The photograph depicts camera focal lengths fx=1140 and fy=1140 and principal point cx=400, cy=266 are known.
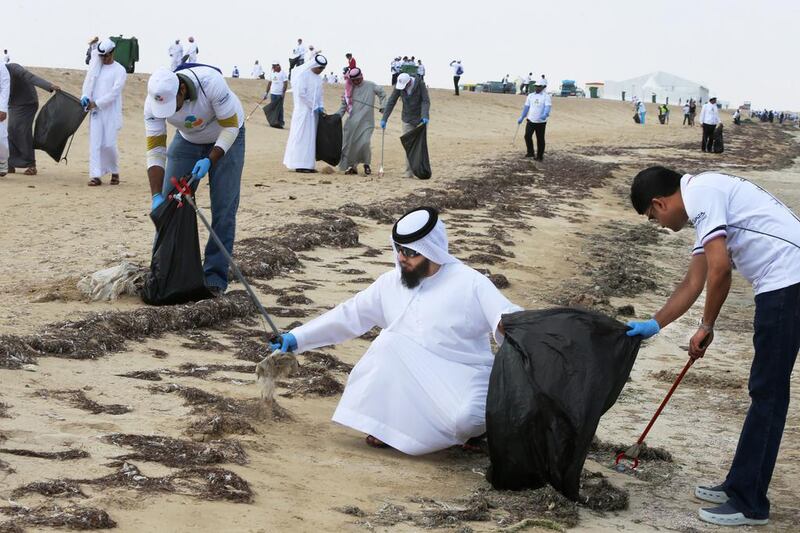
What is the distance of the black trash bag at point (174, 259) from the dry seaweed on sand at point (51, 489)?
3255 millimetres

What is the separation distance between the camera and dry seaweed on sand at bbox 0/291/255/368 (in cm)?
575

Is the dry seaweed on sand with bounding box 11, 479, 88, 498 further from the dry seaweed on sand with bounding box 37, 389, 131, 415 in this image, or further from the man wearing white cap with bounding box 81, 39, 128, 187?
the man wearing white cap with bounding box 81, 39, 128, 187

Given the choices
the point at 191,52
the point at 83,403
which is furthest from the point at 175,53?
the point at 83,403

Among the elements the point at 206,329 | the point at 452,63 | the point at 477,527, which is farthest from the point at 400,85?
the point at 452,63

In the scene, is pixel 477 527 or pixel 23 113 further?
pixel 23 113

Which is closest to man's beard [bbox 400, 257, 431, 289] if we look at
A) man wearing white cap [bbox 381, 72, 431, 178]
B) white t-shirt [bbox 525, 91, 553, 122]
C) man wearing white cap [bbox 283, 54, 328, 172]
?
man wearing white cap [bbox 283, 54, 328, 172]

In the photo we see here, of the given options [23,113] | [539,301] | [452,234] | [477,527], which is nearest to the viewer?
[477,527]

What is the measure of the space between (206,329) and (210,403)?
171 cm

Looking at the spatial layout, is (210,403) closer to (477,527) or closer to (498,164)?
(477,527)

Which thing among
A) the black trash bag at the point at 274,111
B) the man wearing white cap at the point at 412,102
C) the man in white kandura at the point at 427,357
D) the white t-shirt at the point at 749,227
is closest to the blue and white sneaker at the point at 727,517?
the white t-shirt at the point at 749,227

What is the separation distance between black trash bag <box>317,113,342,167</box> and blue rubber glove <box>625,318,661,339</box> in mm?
11772

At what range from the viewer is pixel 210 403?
527 cm

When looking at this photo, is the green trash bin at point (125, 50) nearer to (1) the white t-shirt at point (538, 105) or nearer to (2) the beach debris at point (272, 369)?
(1) the white t-shirt at point (538, 105)

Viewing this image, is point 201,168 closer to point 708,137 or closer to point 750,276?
point 750,276
